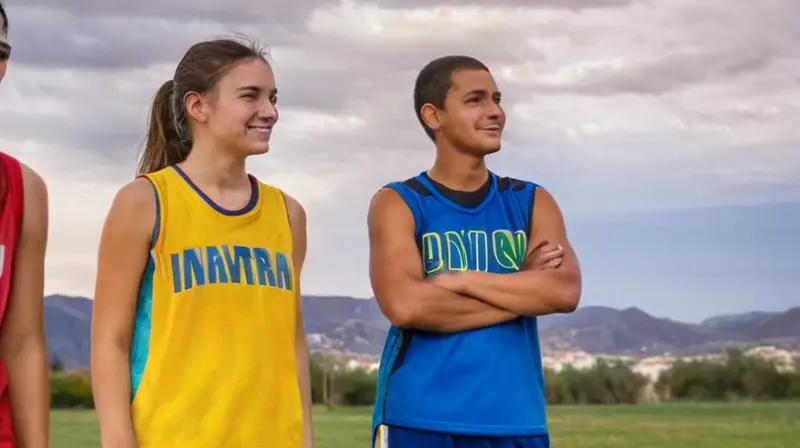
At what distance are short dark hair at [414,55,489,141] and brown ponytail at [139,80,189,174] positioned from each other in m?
1.22

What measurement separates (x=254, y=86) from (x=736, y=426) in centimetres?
1429

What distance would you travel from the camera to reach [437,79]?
188 inches

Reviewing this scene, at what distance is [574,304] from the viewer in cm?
451

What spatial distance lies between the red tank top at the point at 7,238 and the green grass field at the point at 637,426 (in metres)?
12.0

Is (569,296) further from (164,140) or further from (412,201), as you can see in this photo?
(164,140)

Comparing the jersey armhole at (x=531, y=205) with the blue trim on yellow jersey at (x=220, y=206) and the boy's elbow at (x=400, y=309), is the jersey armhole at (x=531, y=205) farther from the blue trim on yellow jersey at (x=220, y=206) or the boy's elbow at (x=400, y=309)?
the blue trim on yellow jersey at (x=220, y=206)

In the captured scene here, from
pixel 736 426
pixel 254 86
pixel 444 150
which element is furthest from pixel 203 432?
pixel 736 426

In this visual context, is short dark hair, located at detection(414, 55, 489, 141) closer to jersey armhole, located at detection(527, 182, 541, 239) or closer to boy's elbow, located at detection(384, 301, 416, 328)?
jersey armhole, located at detection(527, 182, 541, 239)

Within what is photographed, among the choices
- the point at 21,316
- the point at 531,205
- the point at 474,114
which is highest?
the point at 474,114

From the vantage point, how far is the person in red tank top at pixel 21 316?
3064 mm

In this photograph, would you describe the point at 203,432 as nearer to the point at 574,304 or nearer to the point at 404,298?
the point at 404,298

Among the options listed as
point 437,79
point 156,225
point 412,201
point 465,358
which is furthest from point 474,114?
point 156,225

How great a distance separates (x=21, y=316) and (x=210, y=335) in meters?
0.61

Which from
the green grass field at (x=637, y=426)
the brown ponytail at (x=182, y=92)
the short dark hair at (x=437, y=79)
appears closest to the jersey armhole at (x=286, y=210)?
the brown ponytail at (x=182, y=92)
